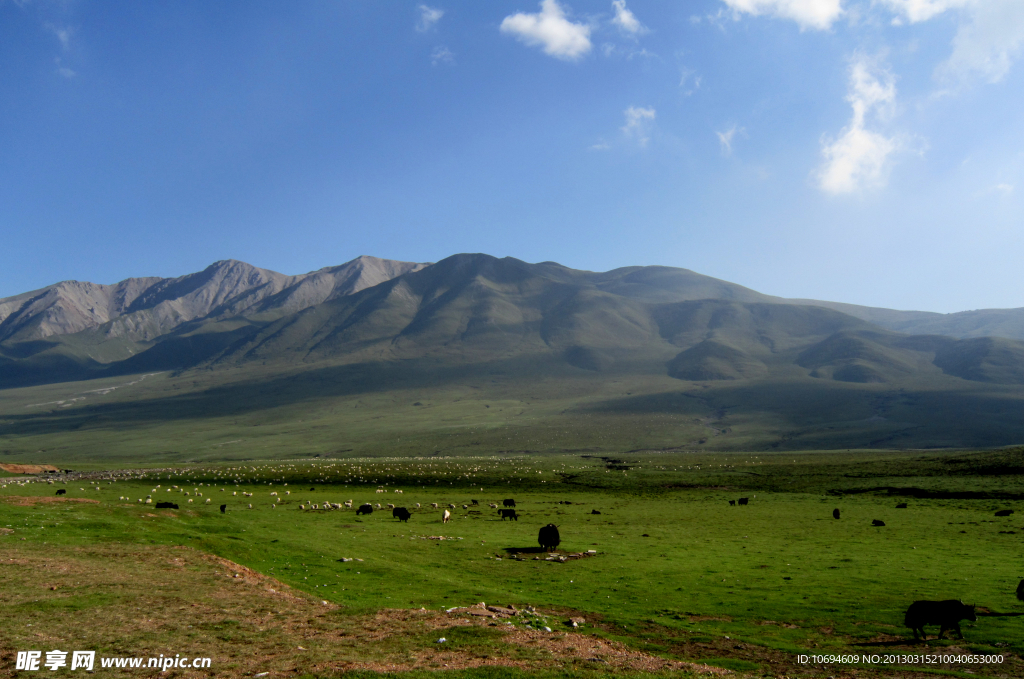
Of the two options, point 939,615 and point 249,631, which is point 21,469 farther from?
point 939,615

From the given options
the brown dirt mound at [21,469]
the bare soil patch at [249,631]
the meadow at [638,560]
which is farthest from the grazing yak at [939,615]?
the brown dirt mound at [21,469]

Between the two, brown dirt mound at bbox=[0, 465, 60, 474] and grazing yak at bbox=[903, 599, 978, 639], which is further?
brown dirt mound at bbox=[0, 465, 60, 474]

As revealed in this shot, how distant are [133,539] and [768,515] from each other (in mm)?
A: 44706

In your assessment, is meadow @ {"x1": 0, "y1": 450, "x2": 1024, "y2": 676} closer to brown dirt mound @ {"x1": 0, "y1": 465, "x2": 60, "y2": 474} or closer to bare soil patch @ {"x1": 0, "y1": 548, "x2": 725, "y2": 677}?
bare soil patch @ {"x1": 0, "y1": 548, "x2": 725, "y2": 677}

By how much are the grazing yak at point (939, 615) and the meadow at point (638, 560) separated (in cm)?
53

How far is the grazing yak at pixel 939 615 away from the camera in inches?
655

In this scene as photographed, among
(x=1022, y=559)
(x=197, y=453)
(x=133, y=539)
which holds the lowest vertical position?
(x=197, y=453)

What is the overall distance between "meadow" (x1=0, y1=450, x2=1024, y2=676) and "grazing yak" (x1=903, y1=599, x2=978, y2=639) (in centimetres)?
53

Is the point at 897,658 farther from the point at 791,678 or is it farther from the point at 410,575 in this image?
the point at 410,575

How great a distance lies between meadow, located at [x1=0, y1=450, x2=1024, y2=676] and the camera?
53.9 feet

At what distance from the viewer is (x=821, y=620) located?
18734mm

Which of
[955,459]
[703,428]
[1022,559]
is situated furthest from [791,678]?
[703,428]

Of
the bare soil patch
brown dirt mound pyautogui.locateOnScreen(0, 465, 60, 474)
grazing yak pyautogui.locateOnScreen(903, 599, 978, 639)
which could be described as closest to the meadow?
the bare soil patch

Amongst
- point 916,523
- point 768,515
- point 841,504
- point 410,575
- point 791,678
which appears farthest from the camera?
point 841,504
